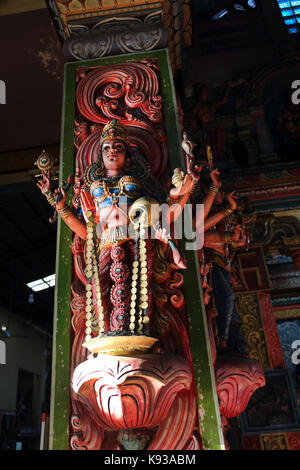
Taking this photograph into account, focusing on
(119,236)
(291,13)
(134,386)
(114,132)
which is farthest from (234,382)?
(291,13)

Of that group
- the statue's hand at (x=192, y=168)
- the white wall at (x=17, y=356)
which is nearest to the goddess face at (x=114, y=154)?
the statue's hand at (x=192, y=168)

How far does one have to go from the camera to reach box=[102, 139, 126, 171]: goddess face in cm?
229

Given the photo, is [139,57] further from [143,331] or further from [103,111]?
[143,331]

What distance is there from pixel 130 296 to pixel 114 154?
81 centimetres

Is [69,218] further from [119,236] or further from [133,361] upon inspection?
[133,361]

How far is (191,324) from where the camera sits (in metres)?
2.10

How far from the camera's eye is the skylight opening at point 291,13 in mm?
6031

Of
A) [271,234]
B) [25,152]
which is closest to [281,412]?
[271,234]

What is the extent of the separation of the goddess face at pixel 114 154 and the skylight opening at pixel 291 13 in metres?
4.85

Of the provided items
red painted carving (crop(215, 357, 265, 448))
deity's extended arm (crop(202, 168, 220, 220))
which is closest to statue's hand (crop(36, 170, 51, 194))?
deity's extended arm (crop(202, 168, 220, 220))

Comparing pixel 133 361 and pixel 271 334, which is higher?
pixel 271 334

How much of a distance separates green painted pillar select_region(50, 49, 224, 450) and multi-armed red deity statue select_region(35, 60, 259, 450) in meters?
0.04

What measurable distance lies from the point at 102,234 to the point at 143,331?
22.5 inches

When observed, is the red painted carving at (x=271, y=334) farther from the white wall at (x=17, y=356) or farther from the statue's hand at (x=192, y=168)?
the white wall at (x=17, y=356)
